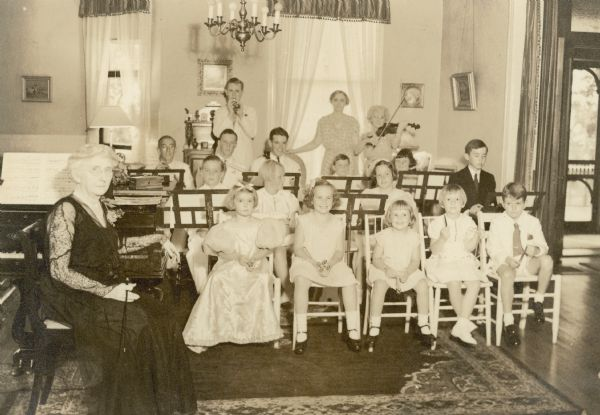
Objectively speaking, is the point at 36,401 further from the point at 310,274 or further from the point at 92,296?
the point at 310,274

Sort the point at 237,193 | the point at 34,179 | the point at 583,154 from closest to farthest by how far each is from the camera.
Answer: the point at 34,179 → the point at 237,193 → the point at 583,154

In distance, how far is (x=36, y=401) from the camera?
10.8ft

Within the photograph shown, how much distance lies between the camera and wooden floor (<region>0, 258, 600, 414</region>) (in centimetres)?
392

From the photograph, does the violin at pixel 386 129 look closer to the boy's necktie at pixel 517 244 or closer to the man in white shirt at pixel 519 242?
the man in white shirt at pixel 519 242

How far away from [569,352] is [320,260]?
65.4 inches

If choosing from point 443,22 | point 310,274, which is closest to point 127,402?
point 310,274

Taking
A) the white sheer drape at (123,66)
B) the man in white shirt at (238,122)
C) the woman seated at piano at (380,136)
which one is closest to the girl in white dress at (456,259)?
the woman seated at piano at (380,136)

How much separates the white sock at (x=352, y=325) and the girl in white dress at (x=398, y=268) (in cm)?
9

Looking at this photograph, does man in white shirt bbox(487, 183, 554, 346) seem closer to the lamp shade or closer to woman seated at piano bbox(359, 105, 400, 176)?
woman seated at piano bbox(359, 105, 400, 176)

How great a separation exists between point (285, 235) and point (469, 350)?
1470 mm

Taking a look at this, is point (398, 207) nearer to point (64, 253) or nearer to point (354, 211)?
point (354, 211)

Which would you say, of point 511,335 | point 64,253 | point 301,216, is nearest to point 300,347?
point 301,216

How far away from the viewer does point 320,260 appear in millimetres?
4770

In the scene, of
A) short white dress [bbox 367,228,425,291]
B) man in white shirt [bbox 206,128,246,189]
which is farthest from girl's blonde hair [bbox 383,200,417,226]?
man in white shirt [bbox 206,128,246,189]
